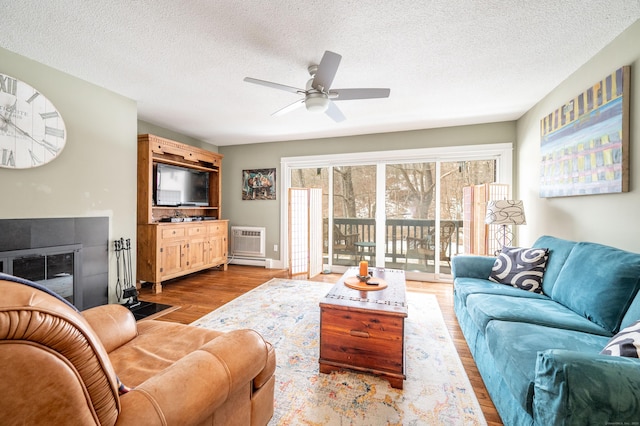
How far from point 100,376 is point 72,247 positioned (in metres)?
2.84

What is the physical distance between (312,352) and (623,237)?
98.1 inches

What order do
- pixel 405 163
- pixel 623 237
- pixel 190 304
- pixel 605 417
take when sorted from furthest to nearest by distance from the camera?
1. pixel 405 163
2. pixel 190 304
3. pixel 623 237
4. pixel 605 417

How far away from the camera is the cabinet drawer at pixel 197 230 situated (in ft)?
13.4

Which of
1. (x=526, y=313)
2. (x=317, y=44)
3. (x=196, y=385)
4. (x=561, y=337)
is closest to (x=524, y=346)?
(x=561, y=337)

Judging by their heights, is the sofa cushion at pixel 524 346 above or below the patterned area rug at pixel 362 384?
above

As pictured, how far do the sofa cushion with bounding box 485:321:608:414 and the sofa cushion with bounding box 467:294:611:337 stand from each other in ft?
0.24

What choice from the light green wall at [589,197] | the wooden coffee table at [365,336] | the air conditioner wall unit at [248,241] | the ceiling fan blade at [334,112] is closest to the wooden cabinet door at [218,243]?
the air conditioner wall unit at [248,241]

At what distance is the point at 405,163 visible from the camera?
4324mm

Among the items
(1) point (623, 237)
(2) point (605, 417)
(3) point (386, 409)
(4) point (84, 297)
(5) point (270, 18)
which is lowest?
(3) point (386, 409)

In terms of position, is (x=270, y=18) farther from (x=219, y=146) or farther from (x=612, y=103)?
(x=219, y=146)

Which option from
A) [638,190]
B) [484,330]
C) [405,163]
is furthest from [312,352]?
[405,163]

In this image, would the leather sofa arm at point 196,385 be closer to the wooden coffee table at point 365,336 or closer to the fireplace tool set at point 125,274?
the wooden coffee table at point 365,336

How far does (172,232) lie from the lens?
12.4 ft

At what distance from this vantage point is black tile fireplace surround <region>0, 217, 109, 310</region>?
7.47ft
